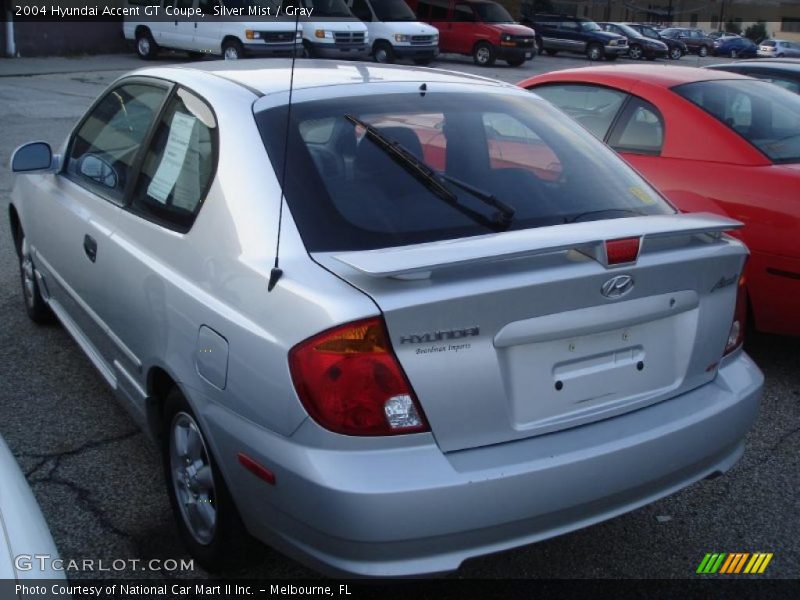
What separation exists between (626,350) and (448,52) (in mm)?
28104

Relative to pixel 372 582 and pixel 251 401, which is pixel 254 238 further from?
pixel 372 582

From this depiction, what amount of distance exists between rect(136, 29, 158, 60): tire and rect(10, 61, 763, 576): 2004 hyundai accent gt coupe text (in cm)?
2274

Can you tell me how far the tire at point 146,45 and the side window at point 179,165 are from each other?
2278 centimetres

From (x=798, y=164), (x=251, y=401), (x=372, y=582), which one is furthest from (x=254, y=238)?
(x=798, y=164)

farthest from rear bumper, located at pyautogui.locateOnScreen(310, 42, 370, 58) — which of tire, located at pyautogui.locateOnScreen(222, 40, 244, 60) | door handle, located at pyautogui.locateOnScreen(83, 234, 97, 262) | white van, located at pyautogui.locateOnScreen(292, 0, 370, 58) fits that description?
door handle, located at pyautogui.locateOnScreen(83, 234, 97, 262)

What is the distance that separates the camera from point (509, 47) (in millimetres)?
28125

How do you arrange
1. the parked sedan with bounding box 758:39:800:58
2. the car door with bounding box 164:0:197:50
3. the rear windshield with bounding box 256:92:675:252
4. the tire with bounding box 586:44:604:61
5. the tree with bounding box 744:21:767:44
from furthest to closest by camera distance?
1. the tree with bounding box 744:21:767:44
2. the parked sedan with bounding box 758:39:800:58
3. the tire with bounding box 586:44:604:61
4. the car door with bounding box 164:0:197:50
5. the rear windshield with bounding box 256:92:675:252

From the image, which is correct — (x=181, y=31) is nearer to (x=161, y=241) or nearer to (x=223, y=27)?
(x=223, y=27)

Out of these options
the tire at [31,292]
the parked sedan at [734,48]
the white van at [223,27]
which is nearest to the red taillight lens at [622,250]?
the tire at [31,292]

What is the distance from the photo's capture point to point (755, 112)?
213 inches

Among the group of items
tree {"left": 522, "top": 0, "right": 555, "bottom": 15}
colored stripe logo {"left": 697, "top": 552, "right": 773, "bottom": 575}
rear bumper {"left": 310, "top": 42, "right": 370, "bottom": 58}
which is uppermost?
tree {"left": 522, "top": 0, "right": 555, "bottom": 15}

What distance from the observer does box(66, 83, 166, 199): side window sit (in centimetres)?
374

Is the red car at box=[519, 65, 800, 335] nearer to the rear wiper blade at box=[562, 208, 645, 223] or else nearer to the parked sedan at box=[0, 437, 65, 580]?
the rear wiper blade at box=[562, 208, 645, 223]

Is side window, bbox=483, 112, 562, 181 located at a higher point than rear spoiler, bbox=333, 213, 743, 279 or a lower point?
higher
